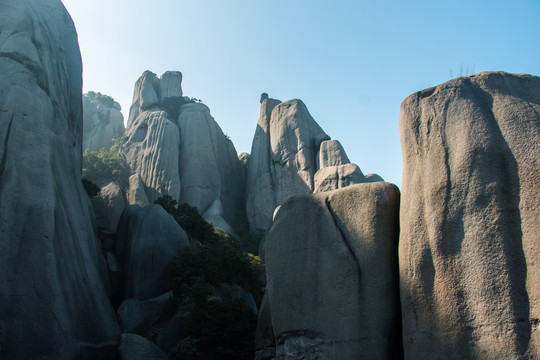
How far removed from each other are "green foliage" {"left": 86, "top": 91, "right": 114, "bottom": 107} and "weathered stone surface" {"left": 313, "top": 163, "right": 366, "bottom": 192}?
28.6m

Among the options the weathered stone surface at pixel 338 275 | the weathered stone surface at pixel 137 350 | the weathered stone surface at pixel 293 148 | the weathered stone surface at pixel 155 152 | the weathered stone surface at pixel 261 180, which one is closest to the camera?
the weathered stone surface at pixel 338 275

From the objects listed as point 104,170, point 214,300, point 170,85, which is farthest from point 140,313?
point 170,85

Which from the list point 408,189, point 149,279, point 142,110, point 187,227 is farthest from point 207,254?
point 142,110

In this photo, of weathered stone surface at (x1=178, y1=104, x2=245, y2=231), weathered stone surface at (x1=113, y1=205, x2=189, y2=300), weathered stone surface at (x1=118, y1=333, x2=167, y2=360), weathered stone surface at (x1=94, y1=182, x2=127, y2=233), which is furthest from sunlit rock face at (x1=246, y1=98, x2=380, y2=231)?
weathered stone surface at (x1=118, y1=333, x2=167, y2=360)

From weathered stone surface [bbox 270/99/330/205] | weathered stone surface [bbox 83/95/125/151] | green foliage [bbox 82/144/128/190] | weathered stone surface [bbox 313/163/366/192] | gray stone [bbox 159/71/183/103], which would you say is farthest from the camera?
weathered stone surface [bbox 83/95/125/151]

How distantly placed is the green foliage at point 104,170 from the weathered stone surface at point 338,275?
92.7 ft

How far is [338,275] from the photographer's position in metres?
9.06

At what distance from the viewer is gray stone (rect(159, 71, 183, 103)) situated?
147ft

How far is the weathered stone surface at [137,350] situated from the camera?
1381 centimetres

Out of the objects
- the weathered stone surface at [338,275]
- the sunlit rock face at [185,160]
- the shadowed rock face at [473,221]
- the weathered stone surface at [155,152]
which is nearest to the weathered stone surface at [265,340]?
the weathered stone surface at [338,275]

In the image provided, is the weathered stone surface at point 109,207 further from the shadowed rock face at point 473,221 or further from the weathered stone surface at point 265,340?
the shadowed rock face at point 473,221

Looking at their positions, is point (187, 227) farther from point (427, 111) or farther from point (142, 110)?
point (142, 110)

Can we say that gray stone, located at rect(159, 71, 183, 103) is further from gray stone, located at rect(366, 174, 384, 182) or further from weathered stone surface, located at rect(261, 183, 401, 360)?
weathered stone surface, located at rect(261, 183, 401, 360)

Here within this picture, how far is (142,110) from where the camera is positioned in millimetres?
43250
